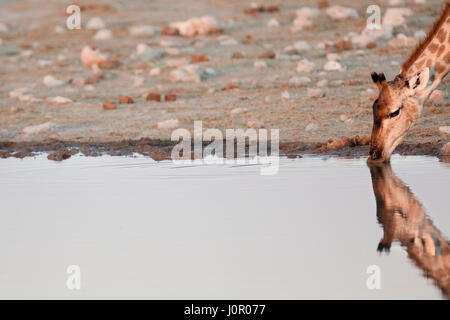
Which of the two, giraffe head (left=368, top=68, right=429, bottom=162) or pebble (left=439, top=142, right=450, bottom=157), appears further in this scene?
pebble (left=439, top=142, right=450, bottom=157)

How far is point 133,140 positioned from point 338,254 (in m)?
7.17

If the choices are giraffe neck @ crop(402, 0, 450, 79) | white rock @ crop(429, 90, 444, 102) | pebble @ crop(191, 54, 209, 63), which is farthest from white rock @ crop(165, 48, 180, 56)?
giraffe neck @ crop(402, 0, 450, 79)

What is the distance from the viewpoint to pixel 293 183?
28.2ft

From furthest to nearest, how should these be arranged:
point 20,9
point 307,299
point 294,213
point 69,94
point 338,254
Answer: point 20,9, point 69,94, point 294,213, point 338,254, point 307,299

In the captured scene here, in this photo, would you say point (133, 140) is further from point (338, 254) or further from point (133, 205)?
point (338, 254)

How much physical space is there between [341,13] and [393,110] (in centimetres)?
1109

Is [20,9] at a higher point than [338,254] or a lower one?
higher

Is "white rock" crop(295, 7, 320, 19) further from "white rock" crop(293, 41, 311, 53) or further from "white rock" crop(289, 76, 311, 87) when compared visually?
"white rock" crop(289, 76, 311, 87)

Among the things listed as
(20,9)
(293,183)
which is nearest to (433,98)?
(293,183)

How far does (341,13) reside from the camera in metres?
20.5

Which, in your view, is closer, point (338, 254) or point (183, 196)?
point (338, 254)

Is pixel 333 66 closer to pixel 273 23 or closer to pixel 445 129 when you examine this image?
pixel 445 129

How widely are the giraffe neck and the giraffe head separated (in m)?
0.21

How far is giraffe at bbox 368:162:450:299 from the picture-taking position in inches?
210
